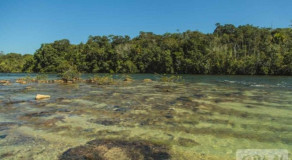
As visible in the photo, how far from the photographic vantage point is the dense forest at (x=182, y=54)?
54875mm

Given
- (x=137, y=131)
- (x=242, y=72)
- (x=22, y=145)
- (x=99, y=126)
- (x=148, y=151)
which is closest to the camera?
(x=148, y=151)

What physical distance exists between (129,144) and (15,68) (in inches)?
3780

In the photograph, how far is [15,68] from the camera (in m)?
84.6

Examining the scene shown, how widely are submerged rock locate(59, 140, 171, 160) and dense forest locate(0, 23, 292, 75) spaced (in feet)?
183

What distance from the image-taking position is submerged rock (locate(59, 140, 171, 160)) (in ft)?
14.8

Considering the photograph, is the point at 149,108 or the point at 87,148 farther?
the point at 149,108

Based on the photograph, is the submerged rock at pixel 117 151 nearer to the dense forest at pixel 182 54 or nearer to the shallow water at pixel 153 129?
the shallow water at pixel 153 129

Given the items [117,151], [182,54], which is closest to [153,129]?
[117,151]

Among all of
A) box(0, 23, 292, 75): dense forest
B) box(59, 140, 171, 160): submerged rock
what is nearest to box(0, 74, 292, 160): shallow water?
box(59, 140, 171, 160): submerged rock

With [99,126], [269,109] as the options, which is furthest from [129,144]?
[269,109]

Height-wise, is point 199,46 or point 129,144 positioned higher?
point 199,46

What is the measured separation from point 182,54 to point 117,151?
6481 cm

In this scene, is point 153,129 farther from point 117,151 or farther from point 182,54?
point 182,54

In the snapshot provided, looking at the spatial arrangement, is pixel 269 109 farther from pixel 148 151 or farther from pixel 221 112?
pixel 148 151
